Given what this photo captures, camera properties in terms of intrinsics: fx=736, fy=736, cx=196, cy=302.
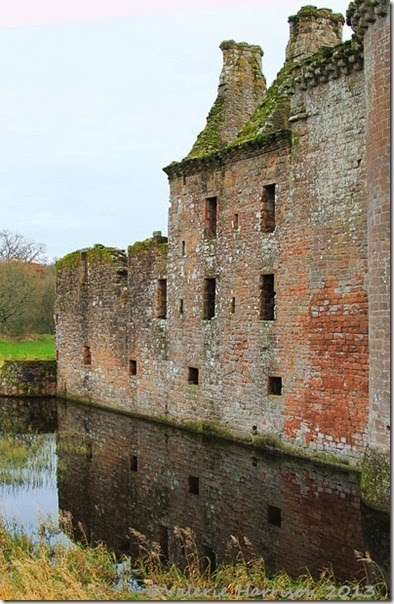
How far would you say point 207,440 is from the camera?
16.3m

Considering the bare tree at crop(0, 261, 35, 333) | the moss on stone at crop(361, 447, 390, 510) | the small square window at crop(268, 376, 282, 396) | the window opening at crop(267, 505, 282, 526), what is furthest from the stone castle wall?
the bare tree at crop(0, 261, 35, 333)

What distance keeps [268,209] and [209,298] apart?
9.54 ft

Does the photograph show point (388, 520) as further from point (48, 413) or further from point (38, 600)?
point (48, 413)

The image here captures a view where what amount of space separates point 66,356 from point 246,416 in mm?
10262

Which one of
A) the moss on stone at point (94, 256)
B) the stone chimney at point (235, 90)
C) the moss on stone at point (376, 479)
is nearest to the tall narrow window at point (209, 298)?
the stone chimney at point (235, 90)

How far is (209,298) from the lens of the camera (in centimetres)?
1739

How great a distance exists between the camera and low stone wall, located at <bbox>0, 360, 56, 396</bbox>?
25.0m

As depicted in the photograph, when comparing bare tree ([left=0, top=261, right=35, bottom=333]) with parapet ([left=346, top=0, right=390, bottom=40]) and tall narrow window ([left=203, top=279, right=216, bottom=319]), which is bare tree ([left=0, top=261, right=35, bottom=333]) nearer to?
tall narrow window ([left=203, top=279, right=216, bottom=319])

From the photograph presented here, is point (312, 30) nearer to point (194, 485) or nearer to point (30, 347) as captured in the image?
point (194, 485)

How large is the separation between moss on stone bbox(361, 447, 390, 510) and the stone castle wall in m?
0.30

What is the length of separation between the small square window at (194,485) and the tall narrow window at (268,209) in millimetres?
5387

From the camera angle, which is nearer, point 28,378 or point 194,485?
point 194,485

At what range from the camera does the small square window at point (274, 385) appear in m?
15.0

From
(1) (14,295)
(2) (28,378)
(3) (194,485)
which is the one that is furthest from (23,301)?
(3) (194,485)
